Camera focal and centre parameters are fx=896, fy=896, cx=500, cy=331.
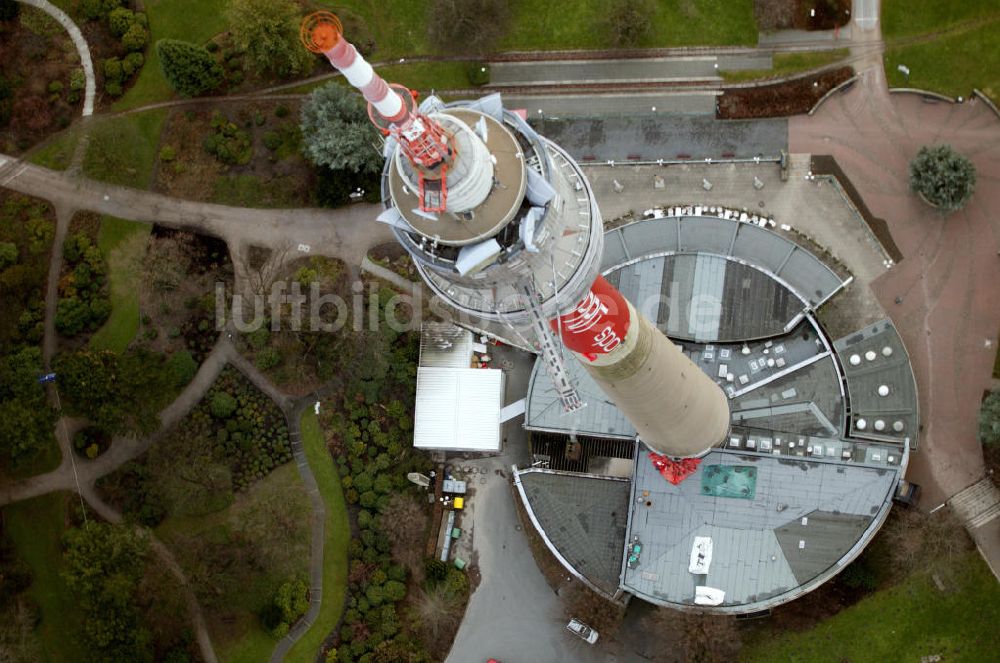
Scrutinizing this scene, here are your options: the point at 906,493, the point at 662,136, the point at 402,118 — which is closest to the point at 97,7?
the point at 662,136

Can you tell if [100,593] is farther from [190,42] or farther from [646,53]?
[646,53]

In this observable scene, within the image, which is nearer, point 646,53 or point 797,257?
point 797,257

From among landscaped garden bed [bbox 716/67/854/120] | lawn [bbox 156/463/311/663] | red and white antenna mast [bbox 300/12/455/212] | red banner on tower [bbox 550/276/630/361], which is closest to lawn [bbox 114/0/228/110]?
lawn [bbox 156/463/311/663]

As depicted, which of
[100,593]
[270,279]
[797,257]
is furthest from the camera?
[270,279]

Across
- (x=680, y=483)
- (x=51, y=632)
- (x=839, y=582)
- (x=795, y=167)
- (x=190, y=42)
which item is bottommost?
(x=51, y=632)

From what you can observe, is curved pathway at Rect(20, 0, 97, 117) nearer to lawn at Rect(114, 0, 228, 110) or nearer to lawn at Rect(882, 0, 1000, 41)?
lawn at Rect(114, 0, 228, 110)

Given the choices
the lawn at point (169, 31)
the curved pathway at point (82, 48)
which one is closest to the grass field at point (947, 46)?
the lawn at point (169, 31)

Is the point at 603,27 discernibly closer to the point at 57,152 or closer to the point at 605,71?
the point at 605,71

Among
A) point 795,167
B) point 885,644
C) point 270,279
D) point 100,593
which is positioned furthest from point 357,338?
point 885,644
